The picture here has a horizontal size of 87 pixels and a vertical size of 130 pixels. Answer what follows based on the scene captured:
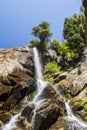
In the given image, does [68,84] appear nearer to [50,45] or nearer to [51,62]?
[51,62]

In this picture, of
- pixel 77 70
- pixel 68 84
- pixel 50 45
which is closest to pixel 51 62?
pixel 50 45

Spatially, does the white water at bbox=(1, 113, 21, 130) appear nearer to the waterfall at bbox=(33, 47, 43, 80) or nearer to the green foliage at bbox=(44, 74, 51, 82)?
the green foliage at bbox=(44, 74, 51, 82)

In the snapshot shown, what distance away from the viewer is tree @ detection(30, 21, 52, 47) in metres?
63.5

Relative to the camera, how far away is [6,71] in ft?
150

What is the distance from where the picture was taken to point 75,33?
213 feet

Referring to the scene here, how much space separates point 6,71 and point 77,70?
13.9 m

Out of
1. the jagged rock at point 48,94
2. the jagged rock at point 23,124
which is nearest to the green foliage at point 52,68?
the jagged rock at point 48,94

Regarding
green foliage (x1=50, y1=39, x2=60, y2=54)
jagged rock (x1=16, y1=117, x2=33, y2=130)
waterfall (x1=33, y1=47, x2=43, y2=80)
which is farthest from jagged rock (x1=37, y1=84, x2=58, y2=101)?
green foliage (x1=50, y1=39, x2=60, y2=54)

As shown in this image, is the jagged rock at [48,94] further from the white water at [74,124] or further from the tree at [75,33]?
the tree at [75,33]

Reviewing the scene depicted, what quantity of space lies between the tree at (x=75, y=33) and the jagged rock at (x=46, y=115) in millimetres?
28836

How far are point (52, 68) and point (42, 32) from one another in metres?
9.89

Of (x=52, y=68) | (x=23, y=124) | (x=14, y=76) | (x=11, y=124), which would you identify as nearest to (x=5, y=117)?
(x=11, y=124)

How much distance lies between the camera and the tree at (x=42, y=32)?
6355 centimetres

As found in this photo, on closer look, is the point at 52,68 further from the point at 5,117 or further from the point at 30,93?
the point at 5,117
